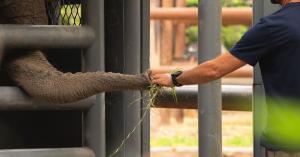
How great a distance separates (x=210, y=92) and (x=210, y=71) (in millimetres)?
163

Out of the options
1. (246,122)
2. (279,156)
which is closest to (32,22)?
(279,156)

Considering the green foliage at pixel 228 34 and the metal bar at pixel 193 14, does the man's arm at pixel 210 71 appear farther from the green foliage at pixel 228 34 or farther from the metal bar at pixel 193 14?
the green foliage at pixel 228 34

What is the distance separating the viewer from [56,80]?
2.51m

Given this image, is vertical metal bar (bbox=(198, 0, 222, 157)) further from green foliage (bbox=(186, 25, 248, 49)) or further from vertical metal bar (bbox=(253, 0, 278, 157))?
green foliage (bbox=(186, 25, 248, 49))

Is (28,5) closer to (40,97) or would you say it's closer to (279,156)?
(40,97)

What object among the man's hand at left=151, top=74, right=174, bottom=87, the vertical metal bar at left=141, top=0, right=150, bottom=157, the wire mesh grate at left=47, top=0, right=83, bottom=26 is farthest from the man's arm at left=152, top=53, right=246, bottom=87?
the wire mesh grate at left=47, top=0, right=83, bottom=26

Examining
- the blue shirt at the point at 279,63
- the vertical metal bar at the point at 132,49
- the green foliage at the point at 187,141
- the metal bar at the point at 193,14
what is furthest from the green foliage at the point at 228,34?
the blue shirt at the point at 279,63

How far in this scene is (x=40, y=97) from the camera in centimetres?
246

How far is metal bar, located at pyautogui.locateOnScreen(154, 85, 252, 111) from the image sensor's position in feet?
10.3

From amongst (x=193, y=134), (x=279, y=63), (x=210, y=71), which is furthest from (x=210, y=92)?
(x=193, y=134)

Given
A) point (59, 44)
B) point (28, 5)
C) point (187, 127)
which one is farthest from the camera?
point (187, 127)

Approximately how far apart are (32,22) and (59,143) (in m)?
0.43

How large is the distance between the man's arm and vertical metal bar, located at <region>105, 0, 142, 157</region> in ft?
1.00

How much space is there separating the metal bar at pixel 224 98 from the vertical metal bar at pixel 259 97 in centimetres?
31
